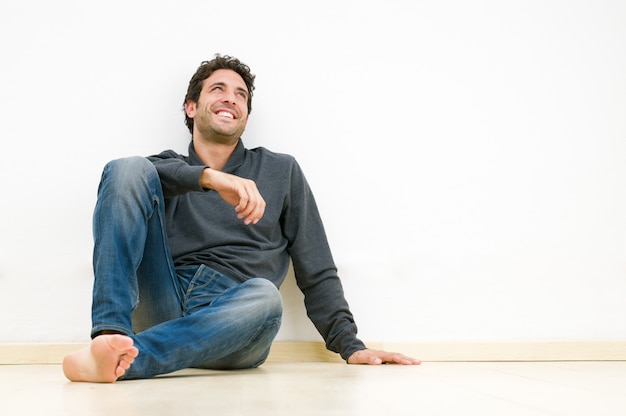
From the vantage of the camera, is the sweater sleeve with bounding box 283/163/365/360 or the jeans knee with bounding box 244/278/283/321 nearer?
the jeans knee with bounding box 244/278/283/321

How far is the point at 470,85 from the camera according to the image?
2.38 m

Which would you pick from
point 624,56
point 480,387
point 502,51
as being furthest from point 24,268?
point 624,56

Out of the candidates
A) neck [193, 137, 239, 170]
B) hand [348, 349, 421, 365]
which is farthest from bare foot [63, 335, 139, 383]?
neck [193, 137, 239, 170]

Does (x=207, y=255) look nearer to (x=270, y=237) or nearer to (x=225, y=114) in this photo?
(x=270, y=237)

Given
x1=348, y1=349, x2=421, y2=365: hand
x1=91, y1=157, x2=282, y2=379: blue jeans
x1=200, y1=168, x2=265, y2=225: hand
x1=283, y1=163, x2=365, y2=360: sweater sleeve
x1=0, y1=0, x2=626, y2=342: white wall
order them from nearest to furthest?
1. x1=91, y1=157, x2=282, y2=379: blue jeans
2. x1=200, y1=168, x2=265, y2=225: hand
3. x1=348, y1=349, x2=421, y2=365: hand
4. x1=283, y1=163, x2=365, y2=360: sweater sleeve
5. x1=0, y1=0, x2=626, y2=342: white wall

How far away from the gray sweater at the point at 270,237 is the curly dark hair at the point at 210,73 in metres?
0.18

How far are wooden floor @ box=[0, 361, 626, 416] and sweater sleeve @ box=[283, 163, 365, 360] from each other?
6.5 inches

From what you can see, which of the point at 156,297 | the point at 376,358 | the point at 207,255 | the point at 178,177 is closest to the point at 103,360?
the point at 156,297

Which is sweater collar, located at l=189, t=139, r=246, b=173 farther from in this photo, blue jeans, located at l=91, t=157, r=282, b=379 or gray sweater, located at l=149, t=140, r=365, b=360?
blue jeans, located at l=91, t=157, r=282, b=379

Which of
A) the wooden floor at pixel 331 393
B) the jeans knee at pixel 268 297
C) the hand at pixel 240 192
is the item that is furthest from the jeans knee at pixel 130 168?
the wooden floor at pixel 331 393

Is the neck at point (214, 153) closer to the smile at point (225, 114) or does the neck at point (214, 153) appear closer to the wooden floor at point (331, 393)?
the smile at point (225, 114)

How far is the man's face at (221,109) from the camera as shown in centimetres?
208

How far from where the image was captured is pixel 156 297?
1.74 m

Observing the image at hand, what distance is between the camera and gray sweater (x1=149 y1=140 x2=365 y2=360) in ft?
6.43
